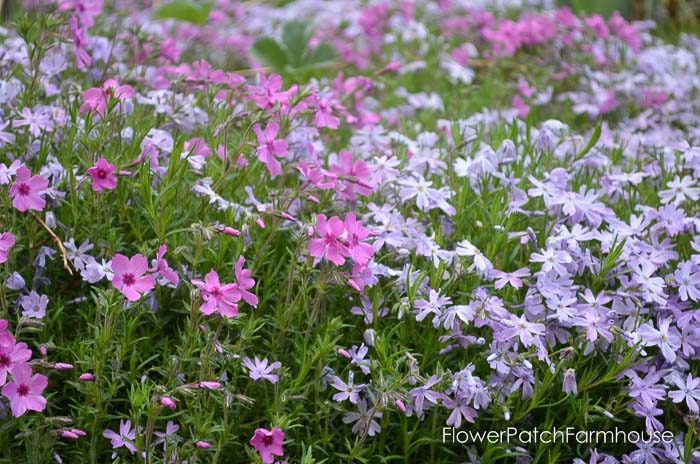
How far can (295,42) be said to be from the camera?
15.1 feet

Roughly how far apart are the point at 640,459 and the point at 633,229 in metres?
0.72

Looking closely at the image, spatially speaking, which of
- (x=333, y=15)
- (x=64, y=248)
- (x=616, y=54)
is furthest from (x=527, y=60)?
(x=64, y=248)

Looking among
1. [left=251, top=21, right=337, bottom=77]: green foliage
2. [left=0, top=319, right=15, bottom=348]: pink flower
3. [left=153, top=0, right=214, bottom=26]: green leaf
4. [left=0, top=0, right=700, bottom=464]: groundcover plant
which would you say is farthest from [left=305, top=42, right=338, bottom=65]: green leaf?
[left=0, top=319, right=15, bottom=348]: pink flower

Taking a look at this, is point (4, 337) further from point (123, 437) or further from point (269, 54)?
point (269, 54)

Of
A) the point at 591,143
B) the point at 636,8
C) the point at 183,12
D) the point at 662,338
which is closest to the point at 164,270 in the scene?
the point at 662,338

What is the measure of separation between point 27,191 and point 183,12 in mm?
3461

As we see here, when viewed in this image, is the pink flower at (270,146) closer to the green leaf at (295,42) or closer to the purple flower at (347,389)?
the purple flower at (347,389)

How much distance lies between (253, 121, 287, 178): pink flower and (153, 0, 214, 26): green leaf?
10.6 ft

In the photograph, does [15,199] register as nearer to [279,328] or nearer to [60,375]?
[60,375]

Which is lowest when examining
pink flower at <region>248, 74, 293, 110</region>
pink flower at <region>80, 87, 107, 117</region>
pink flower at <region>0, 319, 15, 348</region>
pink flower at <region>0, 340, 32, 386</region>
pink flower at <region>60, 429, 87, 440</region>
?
pink flower at <region>60, 429, 87, 440</region>

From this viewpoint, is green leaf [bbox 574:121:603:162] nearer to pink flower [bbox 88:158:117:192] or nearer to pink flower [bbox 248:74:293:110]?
pink flower [bbox 248:74:293:110]

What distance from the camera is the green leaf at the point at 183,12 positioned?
17.2ft

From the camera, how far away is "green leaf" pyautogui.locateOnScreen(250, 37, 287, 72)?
15.2 feet

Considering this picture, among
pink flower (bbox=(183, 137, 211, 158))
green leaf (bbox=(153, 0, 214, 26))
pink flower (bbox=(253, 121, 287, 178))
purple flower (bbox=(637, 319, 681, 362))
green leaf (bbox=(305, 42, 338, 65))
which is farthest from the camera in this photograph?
green leaf (bbox=(153, 0, 214, 26))
